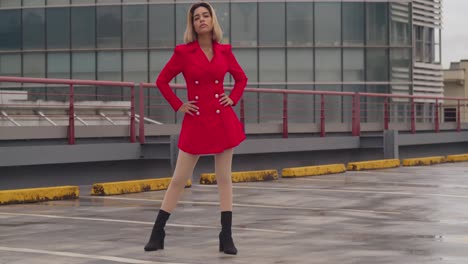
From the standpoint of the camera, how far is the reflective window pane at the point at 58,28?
40.6 meters

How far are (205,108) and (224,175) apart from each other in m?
0.54

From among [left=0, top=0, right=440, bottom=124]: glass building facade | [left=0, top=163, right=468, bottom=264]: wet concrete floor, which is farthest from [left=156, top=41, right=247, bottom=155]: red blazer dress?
[left=0, top=0, right=440, bottom=124]: glass building facade

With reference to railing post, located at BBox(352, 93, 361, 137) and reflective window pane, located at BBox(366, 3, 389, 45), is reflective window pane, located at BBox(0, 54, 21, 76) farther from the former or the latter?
railing post, located at BBox(352, 93, 361, 137)

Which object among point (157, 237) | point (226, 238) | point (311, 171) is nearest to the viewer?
point (226, 238)

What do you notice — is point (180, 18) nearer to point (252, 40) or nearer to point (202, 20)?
point (252, 40)

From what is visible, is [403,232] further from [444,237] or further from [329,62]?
[329,62]

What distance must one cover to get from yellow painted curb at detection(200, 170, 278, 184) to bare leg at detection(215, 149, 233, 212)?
796 centimetres

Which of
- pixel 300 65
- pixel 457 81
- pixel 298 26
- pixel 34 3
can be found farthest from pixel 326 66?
pixel 457 81

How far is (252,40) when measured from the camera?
39.5m

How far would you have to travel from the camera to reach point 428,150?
25641mm

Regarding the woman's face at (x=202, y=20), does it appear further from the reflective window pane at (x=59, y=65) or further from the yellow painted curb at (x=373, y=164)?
the reflective window pane at (x=59, y=65)

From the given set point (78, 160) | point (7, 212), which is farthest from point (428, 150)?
point (7, 212)

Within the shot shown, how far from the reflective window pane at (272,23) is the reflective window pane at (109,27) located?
612 cm

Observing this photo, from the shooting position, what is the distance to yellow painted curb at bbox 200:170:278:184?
50.4 feet
